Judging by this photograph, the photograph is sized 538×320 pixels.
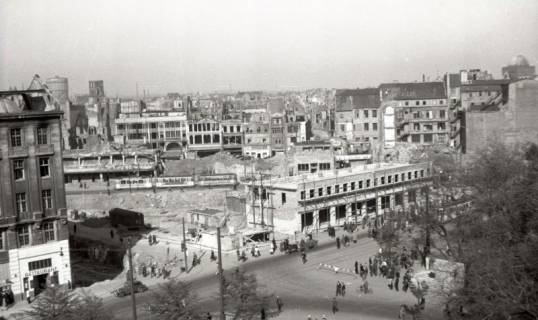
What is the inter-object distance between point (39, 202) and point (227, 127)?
239 feet

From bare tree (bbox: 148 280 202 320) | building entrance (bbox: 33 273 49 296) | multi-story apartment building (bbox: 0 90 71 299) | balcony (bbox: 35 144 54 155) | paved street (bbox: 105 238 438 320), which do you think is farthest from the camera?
balcony (bbox: 35 144 54 155)

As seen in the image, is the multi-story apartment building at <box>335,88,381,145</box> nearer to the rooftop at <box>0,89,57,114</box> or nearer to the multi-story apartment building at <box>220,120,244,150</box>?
the multi-story apartment building at <box>220,120,244,150</box>

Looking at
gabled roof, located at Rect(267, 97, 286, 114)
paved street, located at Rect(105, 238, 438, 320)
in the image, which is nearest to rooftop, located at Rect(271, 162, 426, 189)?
paved street, located at Rect(105, 238, 438, 320)

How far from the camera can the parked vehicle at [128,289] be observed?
153 ft

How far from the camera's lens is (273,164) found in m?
99.2

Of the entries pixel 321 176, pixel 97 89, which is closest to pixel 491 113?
pixel 321 176

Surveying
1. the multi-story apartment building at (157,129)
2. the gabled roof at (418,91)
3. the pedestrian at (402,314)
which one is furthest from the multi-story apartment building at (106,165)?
the pedestrian at (402,314)

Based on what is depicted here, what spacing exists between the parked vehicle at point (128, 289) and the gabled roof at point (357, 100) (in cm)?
7557

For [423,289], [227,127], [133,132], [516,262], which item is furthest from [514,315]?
[133,132]

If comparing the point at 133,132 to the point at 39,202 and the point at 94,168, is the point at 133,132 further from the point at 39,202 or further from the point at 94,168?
the point at 39,202

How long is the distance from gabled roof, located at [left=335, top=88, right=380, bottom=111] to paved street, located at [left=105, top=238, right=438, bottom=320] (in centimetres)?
6077

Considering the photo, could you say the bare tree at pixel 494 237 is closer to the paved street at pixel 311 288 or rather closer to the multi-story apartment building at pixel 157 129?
the paved street at pixel 311 288

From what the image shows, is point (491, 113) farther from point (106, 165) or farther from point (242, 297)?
point (242, 297)

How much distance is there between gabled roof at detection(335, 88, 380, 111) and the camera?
381ft
